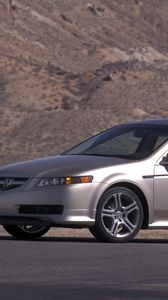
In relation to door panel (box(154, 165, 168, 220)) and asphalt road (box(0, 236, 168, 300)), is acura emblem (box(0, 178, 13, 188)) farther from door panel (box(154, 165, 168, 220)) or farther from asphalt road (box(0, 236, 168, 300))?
door panel (box(154, 165, 168, 220))

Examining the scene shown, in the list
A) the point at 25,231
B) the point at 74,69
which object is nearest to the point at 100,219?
the point at 25,231

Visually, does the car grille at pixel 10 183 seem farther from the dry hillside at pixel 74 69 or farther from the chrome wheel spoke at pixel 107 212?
the dry hillside at pixel 74 69

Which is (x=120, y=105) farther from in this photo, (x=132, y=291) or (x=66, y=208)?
(x=132, y=291)

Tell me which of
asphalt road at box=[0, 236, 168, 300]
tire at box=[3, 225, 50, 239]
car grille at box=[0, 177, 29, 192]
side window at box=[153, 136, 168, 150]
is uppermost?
side window at box=[153, 136, 168, 150]

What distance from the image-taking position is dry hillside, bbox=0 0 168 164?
58625 mm

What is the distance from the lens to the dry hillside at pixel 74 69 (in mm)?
58625

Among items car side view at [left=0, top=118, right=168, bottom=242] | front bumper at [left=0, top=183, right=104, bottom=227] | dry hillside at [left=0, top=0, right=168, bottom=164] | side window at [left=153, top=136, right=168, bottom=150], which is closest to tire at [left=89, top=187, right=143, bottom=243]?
car side view at [left=0, top=118, right=168, bottom=242]

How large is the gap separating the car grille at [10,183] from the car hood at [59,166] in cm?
5

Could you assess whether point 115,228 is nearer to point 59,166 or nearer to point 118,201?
point 118,201

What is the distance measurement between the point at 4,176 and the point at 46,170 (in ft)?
1.77

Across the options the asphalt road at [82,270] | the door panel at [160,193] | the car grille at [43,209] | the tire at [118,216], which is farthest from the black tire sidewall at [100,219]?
the car grille at [43,209]

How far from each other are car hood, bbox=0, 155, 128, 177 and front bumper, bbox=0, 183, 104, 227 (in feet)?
0.60

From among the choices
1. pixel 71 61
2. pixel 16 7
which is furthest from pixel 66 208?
pixel 16 7

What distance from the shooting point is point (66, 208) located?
13.6 meters
